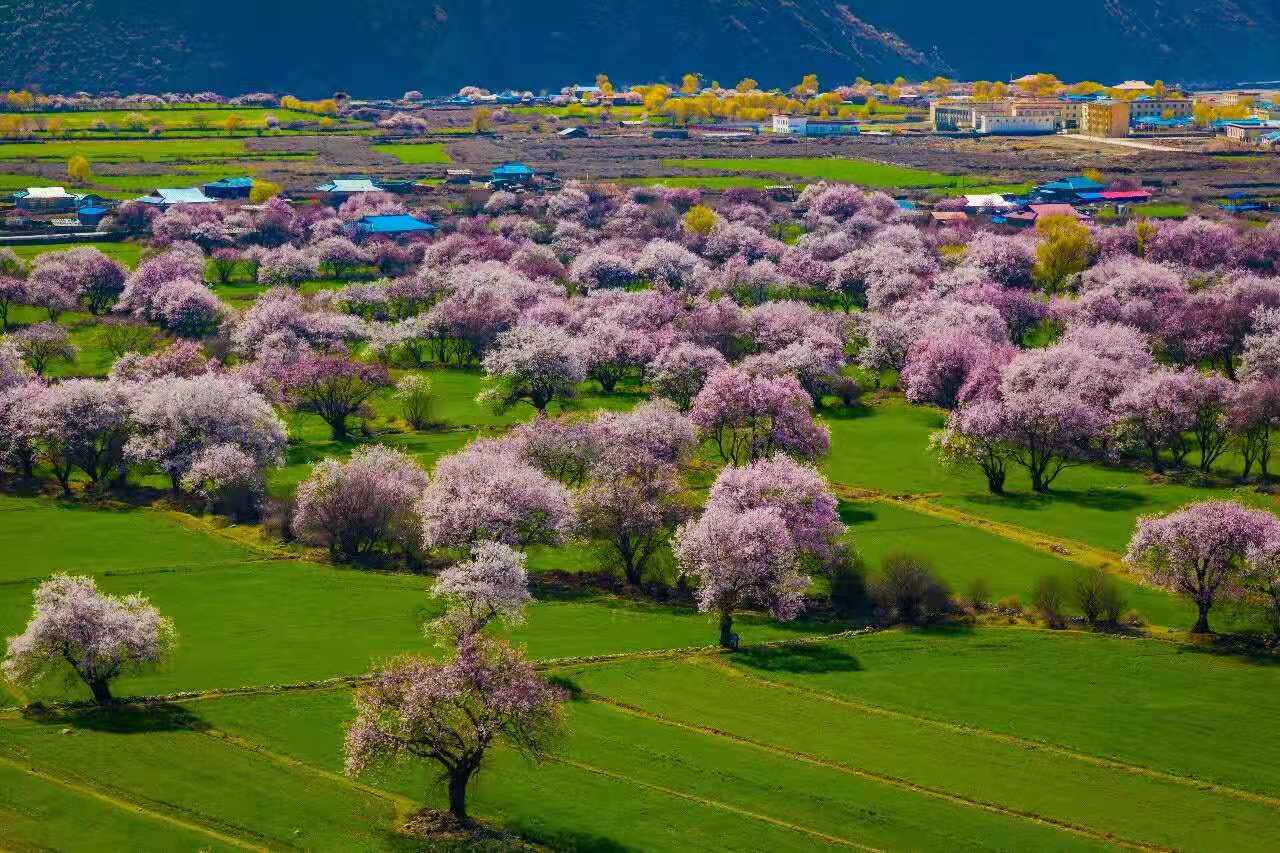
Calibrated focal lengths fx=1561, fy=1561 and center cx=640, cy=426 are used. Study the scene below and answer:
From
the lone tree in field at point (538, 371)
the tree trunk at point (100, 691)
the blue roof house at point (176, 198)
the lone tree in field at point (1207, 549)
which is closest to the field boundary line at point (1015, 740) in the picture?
the lone tree in field at point (1207, 549)

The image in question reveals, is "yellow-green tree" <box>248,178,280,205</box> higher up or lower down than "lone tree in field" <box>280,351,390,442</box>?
higher up

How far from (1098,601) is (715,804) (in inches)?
988

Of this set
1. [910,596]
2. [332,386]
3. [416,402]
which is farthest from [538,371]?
[910,596]

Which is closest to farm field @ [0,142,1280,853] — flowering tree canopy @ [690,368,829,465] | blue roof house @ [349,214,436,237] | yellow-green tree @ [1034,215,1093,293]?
flowering tree canopy @ [690,368,829,465]

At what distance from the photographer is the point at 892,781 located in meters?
53.5

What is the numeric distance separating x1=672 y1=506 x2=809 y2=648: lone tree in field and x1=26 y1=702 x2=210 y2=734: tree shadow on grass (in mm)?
21810

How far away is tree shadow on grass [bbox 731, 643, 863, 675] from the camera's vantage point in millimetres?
63125

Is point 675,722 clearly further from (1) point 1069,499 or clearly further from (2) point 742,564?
(1) point 1069,499

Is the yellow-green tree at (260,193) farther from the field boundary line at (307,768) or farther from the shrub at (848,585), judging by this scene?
the field boundary line at (307,768)

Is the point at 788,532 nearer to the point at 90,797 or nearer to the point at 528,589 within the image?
the point at 528,589

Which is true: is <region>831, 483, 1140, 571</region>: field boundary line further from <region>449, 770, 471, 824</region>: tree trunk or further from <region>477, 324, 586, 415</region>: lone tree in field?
<region>449, 770, 471, 824</region>: tree trunk

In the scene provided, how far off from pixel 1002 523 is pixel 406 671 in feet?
138

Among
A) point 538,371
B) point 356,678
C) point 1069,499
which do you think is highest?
point 538,371

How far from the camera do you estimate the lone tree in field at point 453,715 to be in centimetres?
4953
